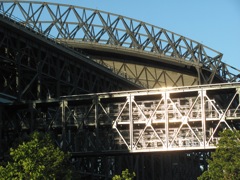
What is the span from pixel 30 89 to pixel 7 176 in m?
38.1

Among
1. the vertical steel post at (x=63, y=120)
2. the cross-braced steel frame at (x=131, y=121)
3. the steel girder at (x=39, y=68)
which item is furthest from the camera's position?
the steel girder at (x=39, y=68)

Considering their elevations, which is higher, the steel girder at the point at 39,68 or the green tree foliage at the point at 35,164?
the steel girder at the point at 39,68

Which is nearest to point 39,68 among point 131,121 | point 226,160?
point 131,121

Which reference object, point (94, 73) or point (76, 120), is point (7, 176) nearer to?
point (76, 120)

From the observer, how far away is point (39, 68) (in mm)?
88750

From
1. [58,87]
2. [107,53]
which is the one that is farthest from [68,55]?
[107,53]

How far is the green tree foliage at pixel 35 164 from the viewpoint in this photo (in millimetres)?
53531

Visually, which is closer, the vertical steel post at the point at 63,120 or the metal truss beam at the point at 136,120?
the metal truss beam at the point at 136,120

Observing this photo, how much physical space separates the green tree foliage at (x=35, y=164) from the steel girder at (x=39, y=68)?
2526 centimetres

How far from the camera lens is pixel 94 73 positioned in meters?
104

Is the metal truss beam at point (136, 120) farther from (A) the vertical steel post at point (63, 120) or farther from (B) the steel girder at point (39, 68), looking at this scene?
(B) the steel girder at point (39, 68)

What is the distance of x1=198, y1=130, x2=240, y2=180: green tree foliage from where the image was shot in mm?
63156

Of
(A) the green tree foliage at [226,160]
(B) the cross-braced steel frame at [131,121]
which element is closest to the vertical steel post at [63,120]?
(B) the cross-braced steel frame at [131,121]

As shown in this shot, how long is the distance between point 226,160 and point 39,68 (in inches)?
1376
